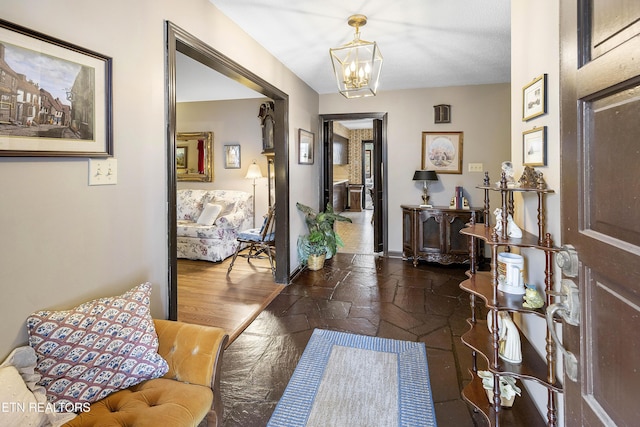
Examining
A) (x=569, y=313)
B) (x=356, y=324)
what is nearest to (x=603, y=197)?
(x=569, y=313)

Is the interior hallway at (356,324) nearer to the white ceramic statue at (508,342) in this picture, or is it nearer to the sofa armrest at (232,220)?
the white ceramic statue at (508,342)

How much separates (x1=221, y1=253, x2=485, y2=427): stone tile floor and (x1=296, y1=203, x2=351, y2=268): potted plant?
0.27 meters

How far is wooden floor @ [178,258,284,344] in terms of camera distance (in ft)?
9.68

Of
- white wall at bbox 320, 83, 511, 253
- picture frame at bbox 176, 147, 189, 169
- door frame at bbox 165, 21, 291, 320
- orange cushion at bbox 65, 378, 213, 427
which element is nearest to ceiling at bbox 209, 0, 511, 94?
door frame at bbox 165, 21, 291, 320

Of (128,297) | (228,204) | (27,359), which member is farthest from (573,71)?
(228,204)

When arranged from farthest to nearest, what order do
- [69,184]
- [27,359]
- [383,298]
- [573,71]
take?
[383,298]
[69,184]
[27,359]
[573,71]

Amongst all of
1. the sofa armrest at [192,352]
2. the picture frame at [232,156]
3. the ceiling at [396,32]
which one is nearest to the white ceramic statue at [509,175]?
the ceiling at [396,32]

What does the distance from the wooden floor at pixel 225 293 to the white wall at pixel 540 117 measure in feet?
7.02

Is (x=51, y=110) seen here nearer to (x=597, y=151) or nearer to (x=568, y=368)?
(x=597, y=151)

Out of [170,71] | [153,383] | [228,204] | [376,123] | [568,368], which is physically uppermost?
[376,123]

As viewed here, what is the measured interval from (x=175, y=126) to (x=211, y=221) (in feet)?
11.0

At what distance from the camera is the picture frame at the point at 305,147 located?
4312 millimetres

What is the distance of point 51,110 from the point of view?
1334mm

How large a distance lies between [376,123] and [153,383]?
4.90 metres
